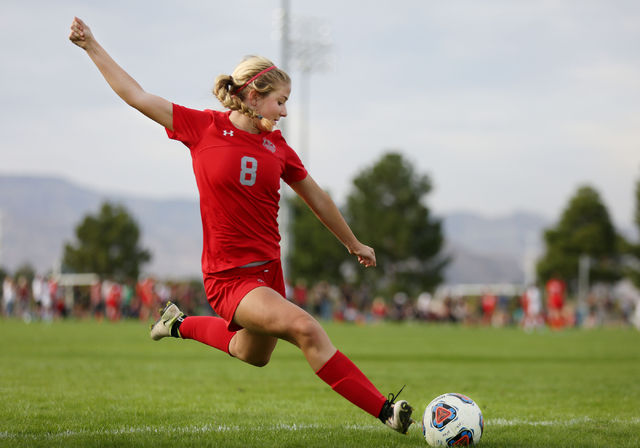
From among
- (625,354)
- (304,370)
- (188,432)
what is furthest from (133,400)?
(625,354)

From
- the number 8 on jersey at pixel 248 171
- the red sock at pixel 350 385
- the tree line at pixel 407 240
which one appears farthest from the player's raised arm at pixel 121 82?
the tree line at pixel 407 240

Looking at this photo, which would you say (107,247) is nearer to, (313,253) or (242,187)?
(313,253)

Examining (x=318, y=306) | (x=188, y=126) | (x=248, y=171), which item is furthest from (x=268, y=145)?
(x=318, y=306)

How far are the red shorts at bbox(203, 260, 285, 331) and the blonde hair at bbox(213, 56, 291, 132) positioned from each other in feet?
2.93

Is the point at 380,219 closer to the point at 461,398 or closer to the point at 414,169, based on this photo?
the point at 414,169

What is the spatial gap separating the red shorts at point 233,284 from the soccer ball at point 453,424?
1.25 meters

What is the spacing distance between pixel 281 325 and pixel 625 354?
14.2 metres

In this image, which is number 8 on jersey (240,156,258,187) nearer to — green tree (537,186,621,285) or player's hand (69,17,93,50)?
player's hand (69,17,93,50)

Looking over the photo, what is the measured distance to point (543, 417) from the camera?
583 centimetres

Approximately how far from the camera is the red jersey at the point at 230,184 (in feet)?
13.7

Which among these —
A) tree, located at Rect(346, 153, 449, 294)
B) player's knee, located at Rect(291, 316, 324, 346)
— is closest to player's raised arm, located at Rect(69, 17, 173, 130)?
player's knee, located at Rect(291, 316, 324, 346)

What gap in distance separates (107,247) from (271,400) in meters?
87.7

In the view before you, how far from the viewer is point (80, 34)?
14.0 feet

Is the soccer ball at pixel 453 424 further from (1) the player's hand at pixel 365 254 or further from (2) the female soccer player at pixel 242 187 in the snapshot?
(1) the player's hand at pixel 365 254
